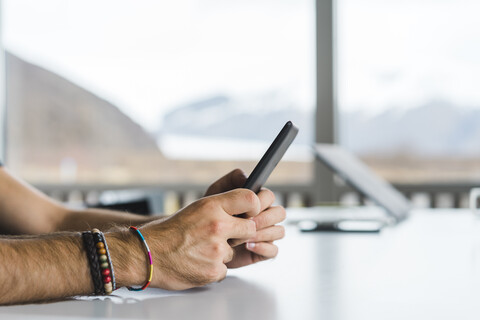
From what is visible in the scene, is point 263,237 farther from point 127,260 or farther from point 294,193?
point 294,193

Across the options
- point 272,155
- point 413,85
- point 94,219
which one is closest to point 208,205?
point 272,155

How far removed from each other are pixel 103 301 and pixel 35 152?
347 cm

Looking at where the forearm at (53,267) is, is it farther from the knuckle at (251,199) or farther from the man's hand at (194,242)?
the knuckle at (251,199)

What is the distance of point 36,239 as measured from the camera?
2.39 feet

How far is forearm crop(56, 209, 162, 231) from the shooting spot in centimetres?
111

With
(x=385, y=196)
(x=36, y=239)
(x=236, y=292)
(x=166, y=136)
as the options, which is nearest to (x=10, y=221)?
(x=36, y=239)

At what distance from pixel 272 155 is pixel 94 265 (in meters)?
0.31

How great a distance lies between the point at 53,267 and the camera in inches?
26.8

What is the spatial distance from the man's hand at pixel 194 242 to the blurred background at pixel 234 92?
2715 millimetres

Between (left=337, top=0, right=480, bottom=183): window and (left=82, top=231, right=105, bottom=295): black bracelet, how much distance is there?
2939mm

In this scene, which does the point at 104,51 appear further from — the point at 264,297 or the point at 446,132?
the point at 264,297

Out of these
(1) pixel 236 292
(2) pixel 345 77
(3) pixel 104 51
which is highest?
(3) pixel 104 51

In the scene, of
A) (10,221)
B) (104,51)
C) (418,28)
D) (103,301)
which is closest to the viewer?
(103,301)

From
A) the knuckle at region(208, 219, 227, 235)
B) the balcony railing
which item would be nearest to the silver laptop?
the knuckle at region(208, 219, 227, 235)
